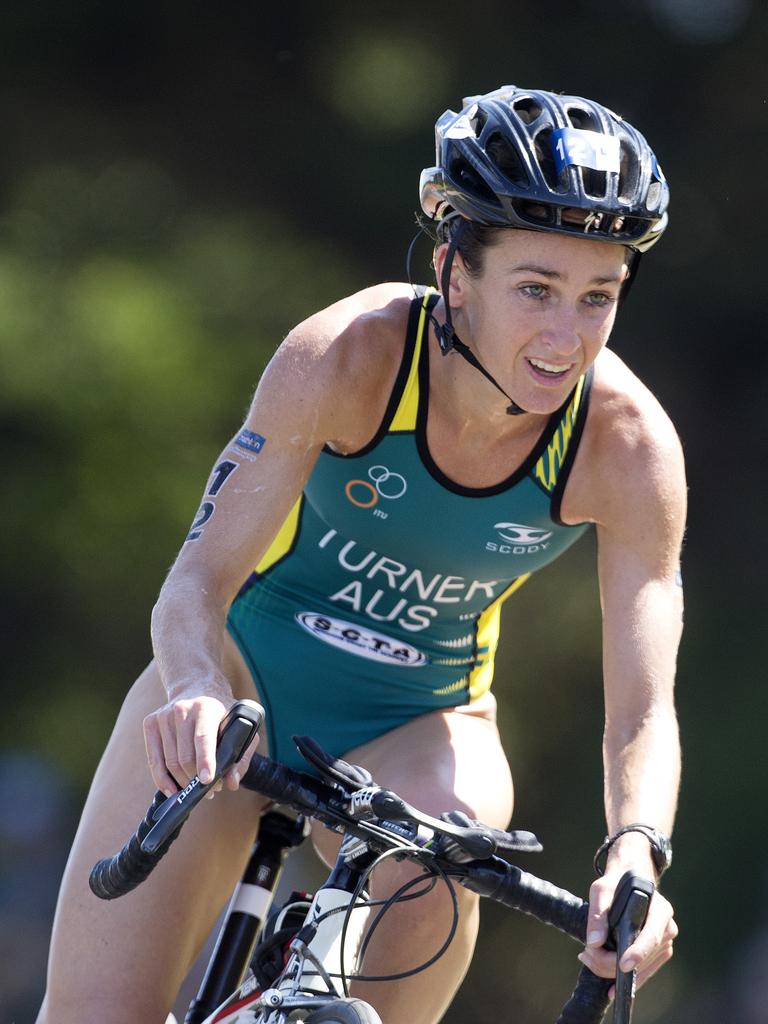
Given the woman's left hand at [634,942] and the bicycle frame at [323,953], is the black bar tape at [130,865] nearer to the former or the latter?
the bicycle frame at [323,953]

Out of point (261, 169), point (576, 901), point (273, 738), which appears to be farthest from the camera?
point (261, 169)

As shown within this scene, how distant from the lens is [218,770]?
2.16 m

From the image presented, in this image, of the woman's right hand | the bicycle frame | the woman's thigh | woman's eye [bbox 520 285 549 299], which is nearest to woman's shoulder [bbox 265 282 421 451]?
woman's eye [bbox 520 285 549 299]

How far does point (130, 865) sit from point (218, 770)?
0.20 meters

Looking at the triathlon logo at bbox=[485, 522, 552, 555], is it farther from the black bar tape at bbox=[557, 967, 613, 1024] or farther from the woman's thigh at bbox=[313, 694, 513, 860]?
the black bar tape at bbox=[557, 967, 613, 1024]

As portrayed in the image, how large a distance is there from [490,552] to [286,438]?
565 mm

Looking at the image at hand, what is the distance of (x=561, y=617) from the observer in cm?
784

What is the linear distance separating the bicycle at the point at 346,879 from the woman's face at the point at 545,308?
0.91 metres

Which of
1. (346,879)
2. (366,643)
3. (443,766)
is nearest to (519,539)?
(366,643)

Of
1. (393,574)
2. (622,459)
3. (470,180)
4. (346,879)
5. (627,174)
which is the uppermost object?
(627,174)

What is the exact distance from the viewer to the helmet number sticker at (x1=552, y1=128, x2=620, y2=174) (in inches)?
114

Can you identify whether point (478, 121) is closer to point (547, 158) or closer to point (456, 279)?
point (547, 158)

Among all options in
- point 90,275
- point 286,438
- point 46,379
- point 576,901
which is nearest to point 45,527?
point 46,379

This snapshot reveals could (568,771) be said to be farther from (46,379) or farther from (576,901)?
(576,901)
